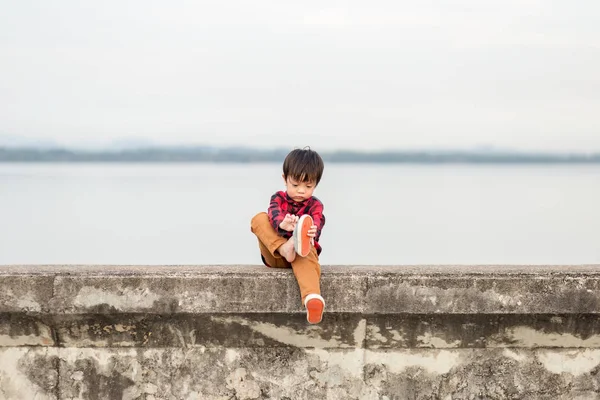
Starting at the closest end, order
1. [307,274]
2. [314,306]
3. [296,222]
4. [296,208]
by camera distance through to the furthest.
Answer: [314,306] → [307,274] → [296,222] → [296,208]

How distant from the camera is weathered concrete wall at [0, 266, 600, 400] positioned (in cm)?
364

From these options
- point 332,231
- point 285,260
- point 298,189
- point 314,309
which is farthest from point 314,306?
point 332,231

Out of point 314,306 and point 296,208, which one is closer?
point 314,306

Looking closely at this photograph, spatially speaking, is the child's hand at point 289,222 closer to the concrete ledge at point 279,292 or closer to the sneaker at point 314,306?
the concrete ledge at point 279,292

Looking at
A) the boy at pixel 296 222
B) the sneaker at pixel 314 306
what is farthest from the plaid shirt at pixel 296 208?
the sneaker at pixel 314 306

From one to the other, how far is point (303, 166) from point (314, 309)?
0.82 m

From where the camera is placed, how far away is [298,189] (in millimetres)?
4074

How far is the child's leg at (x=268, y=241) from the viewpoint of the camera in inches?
156

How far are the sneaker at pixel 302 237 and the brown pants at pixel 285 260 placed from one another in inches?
1.8

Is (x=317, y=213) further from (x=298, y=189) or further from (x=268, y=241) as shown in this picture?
(x=268, y=241)

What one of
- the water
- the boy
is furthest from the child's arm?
the water

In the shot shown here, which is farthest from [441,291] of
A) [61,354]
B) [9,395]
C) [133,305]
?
[9,395]

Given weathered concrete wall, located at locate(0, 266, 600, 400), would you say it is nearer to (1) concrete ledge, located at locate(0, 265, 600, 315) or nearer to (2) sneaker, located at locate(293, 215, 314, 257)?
(1) concrete ledge, located at locate(0, 265, 600, 315)

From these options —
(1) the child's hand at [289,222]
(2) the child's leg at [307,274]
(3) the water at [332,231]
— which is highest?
(3) the water at [332,231]
